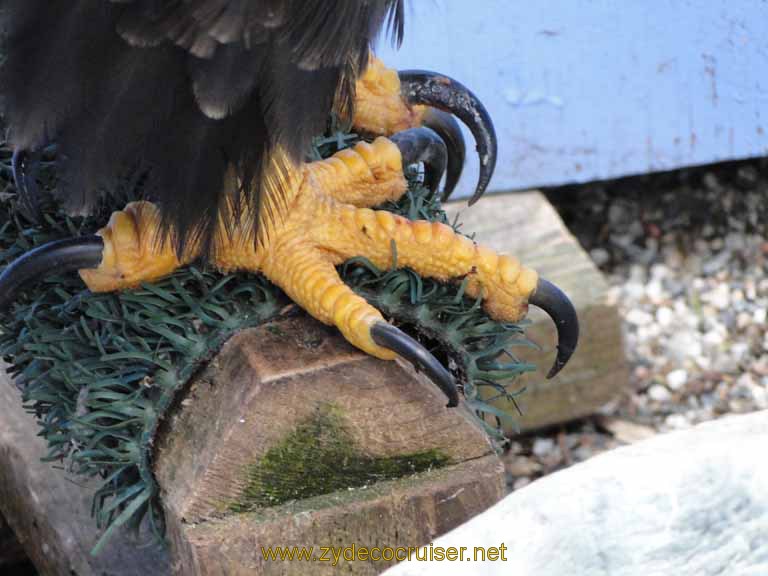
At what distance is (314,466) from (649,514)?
1.34ft

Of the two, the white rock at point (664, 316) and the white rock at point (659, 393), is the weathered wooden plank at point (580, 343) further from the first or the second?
the white rock at point (664, 316)

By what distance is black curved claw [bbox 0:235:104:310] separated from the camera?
1.39 m

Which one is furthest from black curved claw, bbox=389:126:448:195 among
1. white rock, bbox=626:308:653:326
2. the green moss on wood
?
white rock, bbox=626:308:653:326

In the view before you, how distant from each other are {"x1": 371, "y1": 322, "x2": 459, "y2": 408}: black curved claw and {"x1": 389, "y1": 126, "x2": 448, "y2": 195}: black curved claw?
0.32 m

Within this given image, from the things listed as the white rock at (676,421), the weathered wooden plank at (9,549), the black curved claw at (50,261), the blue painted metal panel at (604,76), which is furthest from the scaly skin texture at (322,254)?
the white rock at (676,421)

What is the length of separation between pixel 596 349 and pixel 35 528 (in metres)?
1.32

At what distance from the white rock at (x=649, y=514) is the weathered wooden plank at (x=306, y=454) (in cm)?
30

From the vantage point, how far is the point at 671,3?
9.46 feet

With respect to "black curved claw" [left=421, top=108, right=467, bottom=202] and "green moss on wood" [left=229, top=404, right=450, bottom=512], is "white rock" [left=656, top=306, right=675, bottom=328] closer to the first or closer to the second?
"black curved claw" [left=421, top=108, right=467, bottom=202]

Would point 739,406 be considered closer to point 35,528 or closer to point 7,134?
point 35,528

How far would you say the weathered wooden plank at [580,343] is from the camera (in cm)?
259

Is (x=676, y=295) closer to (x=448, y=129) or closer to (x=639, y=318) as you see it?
(x=639, y=318)

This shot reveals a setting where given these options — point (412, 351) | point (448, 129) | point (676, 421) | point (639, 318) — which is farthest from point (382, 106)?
point (639, 318)

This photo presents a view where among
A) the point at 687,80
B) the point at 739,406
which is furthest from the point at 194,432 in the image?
the point at 687,80
